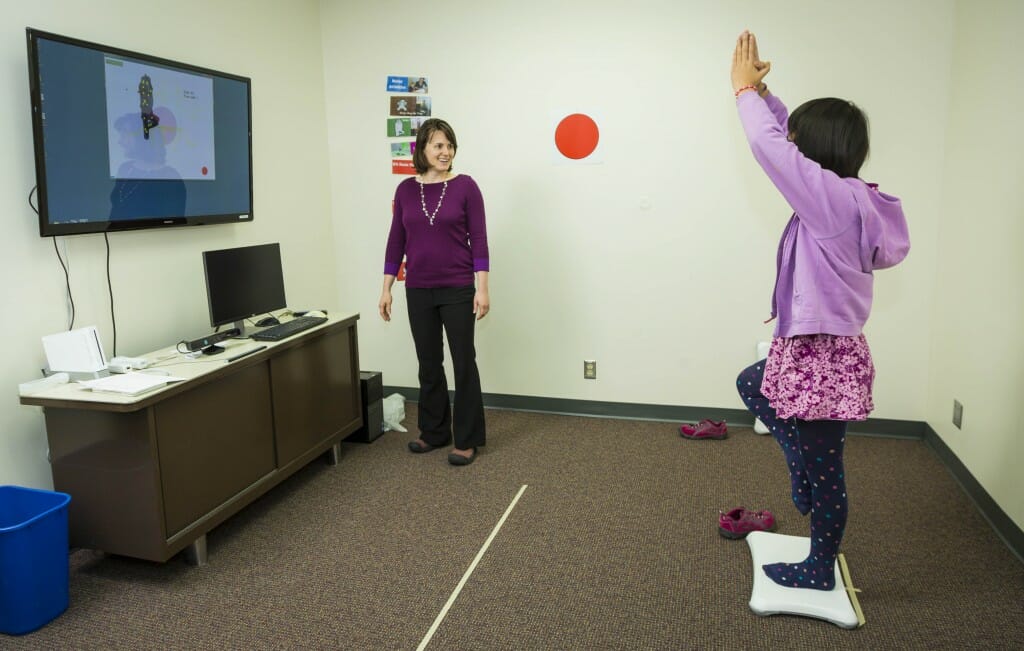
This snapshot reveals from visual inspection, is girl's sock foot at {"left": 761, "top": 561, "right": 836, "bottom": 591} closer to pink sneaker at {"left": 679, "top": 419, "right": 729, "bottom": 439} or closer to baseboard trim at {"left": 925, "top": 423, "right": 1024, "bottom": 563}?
baseboard trim at {"left": 925, "top": 423, "right": 1024, "bottom": 563}

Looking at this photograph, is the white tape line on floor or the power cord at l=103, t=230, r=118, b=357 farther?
the power cord at l=103, t=230, r=118, b=357

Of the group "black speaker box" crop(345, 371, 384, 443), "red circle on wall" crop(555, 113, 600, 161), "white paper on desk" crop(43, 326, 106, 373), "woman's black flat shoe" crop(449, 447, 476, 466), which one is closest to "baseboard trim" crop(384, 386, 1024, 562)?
"black speaker box" crop(345, 371, 384, 443)

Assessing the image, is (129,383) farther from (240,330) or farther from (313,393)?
(313,393)

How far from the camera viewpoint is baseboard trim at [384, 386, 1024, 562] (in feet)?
10.1

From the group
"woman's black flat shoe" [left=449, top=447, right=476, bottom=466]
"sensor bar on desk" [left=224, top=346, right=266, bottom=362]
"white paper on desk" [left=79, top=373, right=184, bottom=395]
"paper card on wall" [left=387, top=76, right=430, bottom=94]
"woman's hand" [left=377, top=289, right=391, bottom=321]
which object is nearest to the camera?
"white paper on desk" [left=79, top=373, right=184, bottom=395]

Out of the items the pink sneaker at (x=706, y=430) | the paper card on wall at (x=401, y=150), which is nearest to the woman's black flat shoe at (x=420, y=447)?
the pink sneaker at (x=706, y=430)

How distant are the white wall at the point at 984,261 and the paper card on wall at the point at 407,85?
264 centimetres

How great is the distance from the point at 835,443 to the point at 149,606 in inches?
85.7

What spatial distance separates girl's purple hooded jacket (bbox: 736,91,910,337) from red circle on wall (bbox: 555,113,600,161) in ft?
6.39

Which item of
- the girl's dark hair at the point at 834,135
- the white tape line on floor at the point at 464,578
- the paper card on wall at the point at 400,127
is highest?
the paper card on wall at the point at 400,127

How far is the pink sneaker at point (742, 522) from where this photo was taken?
2604mm

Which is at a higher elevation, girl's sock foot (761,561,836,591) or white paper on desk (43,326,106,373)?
white paper on desk (43,326,106,373)

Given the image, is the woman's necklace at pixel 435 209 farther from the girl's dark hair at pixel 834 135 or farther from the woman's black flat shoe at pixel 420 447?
the girl's dark hair at pixel 834 135

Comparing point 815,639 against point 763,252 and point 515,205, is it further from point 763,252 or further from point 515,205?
point 515,205
